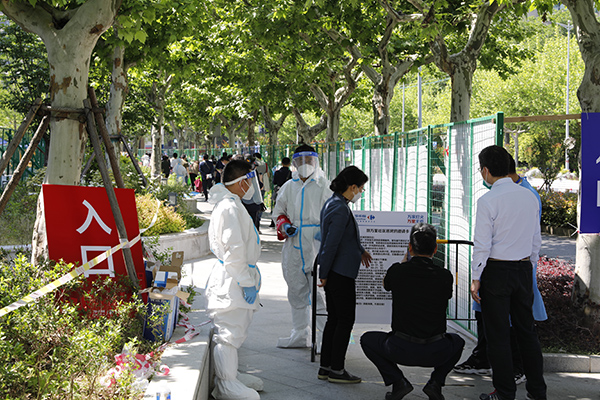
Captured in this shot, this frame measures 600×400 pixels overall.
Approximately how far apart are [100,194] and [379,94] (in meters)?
11.0

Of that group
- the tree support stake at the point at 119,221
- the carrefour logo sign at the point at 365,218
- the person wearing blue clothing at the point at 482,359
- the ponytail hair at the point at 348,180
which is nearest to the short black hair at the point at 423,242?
the ponytail hair at the point at 348,180

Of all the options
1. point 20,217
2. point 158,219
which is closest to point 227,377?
point 158,219

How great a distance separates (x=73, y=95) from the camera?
6.35 m

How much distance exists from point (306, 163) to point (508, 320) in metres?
2.77

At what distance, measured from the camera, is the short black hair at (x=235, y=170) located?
17.4 ft

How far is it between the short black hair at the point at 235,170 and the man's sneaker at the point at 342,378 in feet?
6.22

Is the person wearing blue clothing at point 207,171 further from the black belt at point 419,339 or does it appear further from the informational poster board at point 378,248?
the black belt at point 419,339

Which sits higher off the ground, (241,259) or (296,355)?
(241,259)

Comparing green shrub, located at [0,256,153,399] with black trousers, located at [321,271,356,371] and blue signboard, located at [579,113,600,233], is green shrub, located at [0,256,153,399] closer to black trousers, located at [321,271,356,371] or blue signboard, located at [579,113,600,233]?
black trousers, located at [321,271,356,371]

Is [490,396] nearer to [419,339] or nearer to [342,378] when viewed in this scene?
[419,339]

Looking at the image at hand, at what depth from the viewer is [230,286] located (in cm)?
507

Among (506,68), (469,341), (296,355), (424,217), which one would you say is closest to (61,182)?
(296,355)

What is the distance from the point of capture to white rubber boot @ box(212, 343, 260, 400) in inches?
201

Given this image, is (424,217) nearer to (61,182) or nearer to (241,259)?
(241,259)
